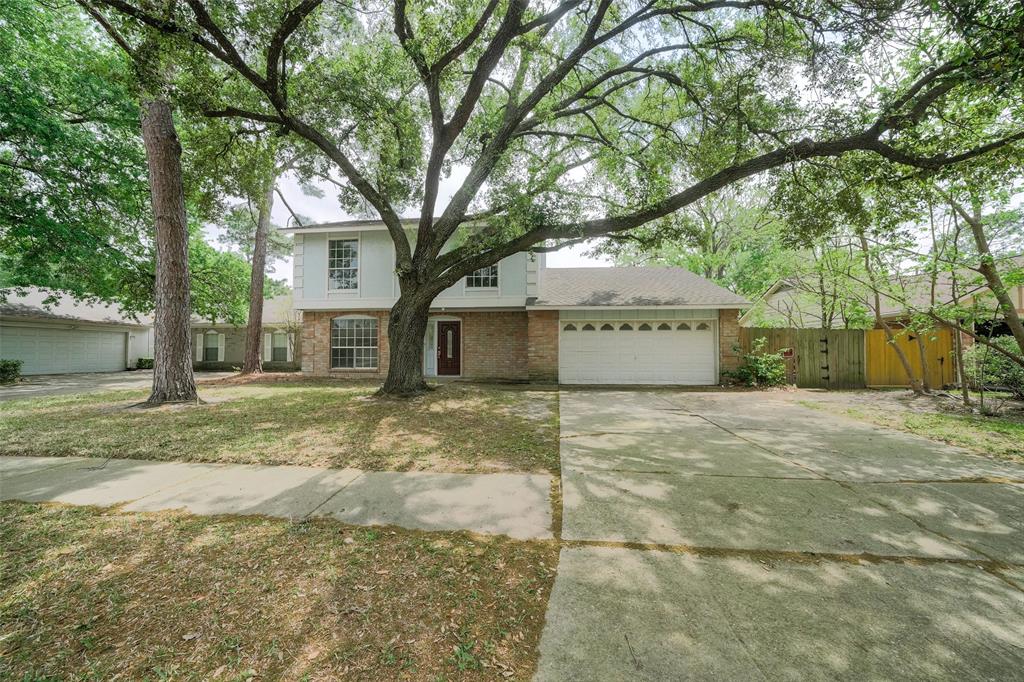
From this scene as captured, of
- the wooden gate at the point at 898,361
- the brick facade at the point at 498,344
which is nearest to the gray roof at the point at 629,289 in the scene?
the brick facade at the point at 498,344

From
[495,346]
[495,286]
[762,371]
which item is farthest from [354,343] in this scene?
[762,371]

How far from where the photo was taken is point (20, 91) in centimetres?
1014

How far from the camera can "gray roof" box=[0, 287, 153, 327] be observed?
16.2 m

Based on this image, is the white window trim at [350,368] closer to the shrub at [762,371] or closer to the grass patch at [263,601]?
the grass patch at [263,601]

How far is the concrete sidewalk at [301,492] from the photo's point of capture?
317 centimetres

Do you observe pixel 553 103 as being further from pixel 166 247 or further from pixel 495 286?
pixel 166 247

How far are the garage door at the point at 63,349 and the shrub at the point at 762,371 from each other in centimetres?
2793

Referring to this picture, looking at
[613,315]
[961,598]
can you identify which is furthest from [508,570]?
[613,315]

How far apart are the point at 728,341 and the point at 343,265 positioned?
45.6 ft

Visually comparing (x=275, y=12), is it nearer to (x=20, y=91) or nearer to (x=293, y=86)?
(x=293, y=86)

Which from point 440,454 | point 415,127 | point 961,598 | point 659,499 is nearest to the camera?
point 961,598

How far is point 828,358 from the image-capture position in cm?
1266

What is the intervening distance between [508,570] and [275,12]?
8.83m

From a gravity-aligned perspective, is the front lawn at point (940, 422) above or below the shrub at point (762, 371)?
below
